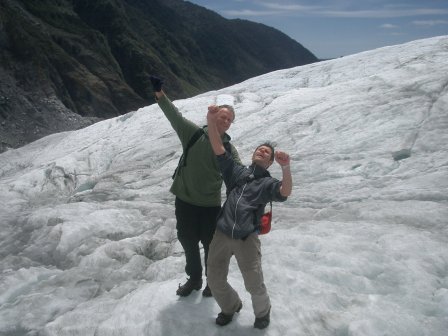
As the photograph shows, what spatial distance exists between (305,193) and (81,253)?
4204 mm

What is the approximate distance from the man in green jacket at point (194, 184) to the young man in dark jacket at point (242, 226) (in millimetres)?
263

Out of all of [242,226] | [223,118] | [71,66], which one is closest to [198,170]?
[223,118]

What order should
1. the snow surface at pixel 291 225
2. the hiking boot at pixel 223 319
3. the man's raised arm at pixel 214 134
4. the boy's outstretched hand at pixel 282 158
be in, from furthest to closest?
the snow surface at pixel 291 225, the hiking boot at pixel 223 319, the man's raised arm at pixel 214 134, the boy's outstretched hand at pixel 282 158

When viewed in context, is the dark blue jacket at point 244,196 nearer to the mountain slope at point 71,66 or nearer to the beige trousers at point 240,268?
the beige trousers at point 240,268

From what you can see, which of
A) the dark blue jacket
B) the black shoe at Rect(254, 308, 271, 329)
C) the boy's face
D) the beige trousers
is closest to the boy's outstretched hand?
the dark blue jacket

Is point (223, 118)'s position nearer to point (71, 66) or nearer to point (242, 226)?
point (242, 226)

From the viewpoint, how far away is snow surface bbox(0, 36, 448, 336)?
492 cm

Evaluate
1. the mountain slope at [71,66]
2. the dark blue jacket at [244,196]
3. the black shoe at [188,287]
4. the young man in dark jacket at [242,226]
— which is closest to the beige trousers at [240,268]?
the young man in dark jacket at [242,226]

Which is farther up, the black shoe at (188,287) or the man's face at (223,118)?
the man's face at (223,118)

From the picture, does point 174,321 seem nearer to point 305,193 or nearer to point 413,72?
point 305,193

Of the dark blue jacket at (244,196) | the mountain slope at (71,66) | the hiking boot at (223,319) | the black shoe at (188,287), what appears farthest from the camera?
the mountain slope at (71,66)

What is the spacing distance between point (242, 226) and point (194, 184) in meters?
0.85

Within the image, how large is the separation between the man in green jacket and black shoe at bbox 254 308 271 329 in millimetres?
870

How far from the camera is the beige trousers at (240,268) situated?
4301 millimetres
